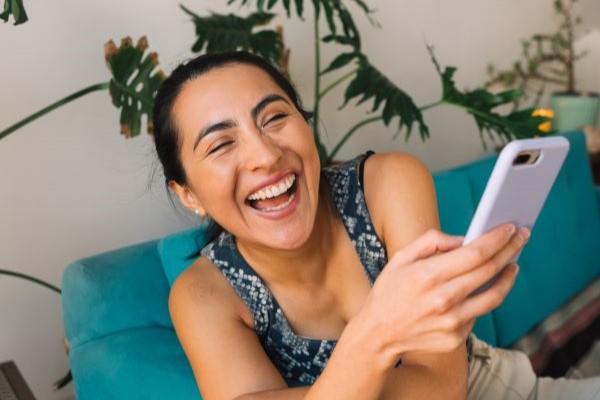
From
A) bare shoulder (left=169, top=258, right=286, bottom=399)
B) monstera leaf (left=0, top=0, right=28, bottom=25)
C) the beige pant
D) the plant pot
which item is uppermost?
monstera leaf (left=0, top=0, right=28, bottom=25)

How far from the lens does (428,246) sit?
74cm

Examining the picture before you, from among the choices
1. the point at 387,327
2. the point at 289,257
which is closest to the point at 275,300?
the point at 289,257

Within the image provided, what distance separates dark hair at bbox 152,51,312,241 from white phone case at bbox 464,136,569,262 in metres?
0.54

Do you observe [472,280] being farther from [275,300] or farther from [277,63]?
[277,63]

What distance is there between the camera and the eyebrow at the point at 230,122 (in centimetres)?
107

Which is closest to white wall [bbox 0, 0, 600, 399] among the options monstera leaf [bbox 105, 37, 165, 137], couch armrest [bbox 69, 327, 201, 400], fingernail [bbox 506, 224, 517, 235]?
monstera leaf [bbox 105, 37, 165, 137]

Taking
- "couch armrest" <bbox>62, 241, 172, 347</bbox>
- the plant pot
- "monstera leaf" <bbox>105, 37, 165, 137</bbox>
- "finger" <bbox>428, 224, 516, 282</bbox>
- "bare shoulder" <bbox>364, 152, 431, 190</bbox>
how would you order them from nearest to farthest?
"finger" <bbox>428, 224, 516, 282</bbox>
"bare shoulder" <bbox>364, 152, 431, 190</bbox>
"couch armrest" <bbox>62, 241, 172, 347</bbox>
"monstera leaf" <bbox>105, 37, 165, 137</bbox>
the plant pot

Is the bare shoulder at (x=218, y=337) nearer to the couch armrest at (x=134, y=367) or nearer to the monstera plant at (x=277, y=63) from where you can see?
the couch armrest at (x=134, y=367)

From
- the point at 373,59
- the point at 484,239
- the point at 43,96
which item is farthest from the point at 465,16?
the point at 484,239

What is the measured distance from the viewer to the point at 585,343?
1770mm

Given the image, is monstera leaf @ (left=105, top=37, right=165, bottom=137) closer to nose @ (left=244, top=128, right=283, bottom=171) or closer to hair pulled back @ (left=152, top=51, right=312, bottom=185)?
hair pulled back @ (left=152, top=51, right=312, bottom=185)

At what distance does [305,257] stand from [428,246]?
0.52 meters

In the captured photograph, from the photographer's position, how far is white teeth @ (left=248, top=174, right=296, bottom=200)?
108 centimetres

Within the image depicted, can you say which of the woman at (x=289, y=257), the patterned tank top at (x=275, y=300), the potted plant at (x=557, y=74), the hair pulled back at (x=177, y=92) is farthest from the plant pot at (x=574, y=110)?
the hair pulled back at (x=177, y=92)
